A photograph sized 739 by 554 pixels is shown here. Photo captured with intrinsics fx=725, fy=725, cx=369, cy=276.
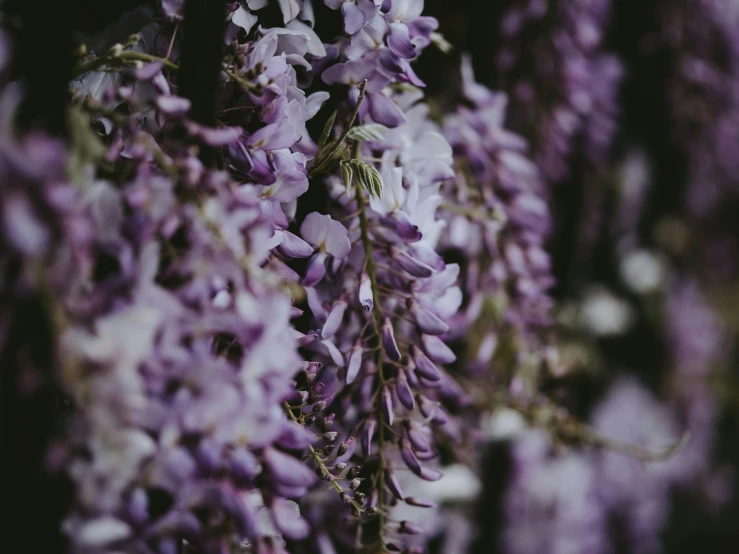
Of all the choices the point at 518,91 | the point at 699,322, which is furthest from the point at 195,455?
the point at 699,322

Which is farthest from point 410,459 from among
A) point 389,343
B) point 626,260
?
point 626,260

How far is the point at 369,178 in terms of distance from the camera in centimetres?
68

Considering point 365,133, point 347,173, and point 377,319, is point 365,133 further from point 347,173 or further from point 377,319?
point 377,319

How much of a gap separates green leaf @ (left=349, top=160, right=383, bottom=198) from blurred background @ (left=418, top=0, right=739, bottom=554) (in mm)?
503

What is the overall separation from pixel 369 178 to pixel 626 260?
1.67 metres

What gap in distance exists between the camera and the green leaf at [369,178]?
2.23 feet

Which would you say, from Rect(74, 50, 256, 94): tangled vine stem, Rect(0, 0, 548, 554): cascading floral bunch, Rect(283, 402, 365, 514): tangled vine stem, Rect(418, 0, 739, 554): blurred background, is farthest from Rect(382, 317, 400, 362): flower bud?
Rect(418, 0, 739, 554): blurred background

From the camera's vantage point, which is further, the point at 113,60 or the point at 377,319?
the point at 377,319

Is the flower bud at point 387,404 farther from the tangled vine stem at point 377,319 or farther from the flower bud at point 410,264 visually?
the flower bud at point 410,264

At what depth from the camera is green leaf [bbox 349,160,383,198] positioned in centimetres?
68

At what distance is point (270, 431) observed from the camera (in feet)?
1.62

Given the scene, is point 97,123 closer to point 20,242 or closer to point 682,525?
point 20,242

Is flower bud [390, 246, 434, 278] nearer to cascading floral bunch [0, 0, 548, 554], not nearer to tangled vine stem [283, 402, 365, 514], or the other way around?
cascading floral bunch [0, 0, 548, 554]

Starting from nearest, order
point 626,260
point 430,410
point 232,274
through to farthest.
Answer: point 232,274 → point 430,410 → point 626,260
